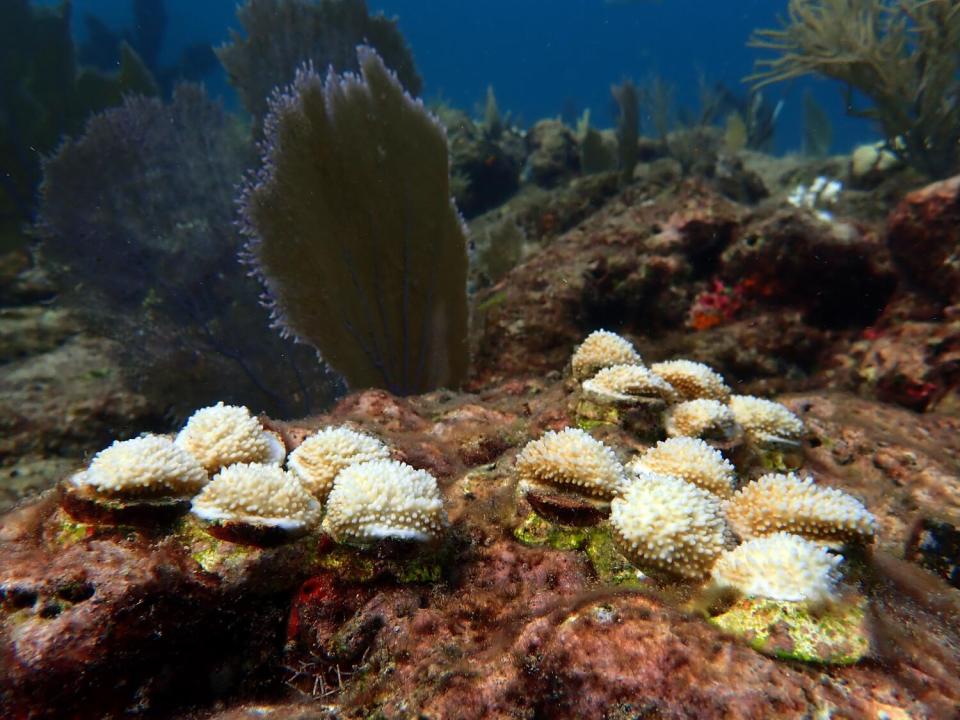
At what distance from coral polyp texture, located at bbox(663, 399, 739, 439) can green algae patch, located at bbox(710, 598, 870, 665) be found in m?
1.00

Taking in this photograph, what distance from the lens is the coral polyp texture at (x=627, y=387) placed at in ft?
8.18

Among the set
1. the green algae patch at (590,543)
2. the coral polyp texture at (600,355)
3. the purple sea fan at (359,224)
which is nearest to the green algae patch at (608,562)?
the green algae patch at (590,543)

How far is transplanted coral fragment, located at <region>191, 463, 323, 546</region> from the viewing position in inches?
64.3

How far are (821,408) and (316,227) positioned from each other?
→ 3.76 metres

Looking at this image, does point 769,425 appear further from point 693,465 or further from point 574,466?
point 574,466

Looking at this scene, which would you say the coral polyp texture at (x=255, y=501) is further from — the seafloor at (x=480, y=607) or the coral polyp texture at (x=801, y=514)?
the coral polyp texture at (x=801, y=514)

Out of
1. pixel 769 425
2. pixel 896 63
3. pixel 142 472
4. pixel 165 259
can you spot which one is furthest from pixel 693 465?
pixel 896 63

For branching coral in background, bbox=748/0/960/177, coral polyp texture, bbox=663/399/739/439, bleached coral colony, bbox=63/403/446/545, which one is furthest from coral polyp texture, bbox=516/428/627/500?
→ branching coral in background, bbox=748/0/960/177

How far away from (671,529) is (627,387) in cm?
99

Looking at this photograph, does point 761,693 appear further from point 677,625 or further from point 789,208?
point 789,208

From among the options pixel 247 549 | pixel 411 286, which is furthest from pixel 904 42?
pixel 247 549

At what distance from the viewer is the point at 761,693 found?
4.02 ft

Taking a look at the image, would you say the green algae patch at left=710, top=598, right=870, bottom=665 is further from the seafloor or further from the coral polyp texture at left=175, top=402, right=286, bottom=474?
the coral polyp texture at left=175, top=402, right=286, bottom=474

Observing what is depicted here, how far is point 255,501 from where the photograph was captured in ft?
5.44
